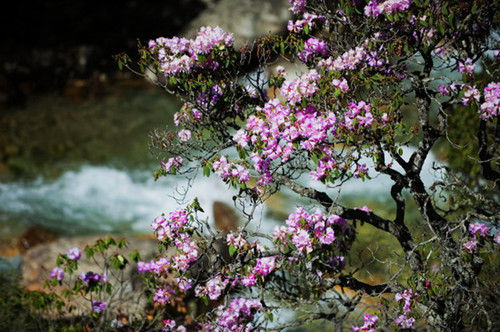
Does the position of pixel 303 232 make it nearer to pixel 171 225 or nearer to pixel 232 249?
pixel 232 249

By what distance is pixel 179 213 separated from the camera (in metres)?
3.81

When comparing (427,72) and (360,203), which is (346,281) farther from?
(360,203)

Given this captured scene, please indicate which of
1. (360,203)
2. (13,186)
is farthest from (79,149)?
(360,203)

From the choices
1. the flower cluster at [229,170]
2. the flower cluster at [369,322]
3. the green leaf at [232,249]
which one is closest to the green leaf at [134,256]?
the green leaf at [232,249]

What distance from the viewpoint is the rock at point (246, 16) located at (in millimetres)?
12086

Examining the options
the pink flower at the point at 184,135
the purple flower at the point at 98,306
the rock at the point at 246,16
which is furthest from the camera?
the rock at the point at 246,16

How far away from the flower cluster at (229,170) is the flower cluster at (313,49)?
1104 mm

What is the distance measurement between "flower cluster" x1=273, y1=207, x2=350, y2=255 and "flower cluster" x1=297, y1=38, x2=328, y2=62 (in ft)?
4.10

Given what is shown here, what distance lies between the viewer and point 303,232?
11.5ft

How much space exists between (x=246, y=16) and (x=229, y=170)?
9992 millimetres

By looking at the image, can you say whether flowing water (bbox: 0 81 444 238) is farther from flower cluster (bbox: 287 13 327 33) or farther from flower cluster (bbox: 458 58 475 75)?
flower cluster (bbox: 287 13 327 33)

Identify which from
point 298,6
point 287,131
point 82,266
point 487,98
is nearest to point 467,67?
point 487,98

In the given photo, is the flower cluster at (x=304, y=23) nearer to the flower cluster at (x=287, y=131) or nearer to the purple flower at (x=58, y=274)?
the flower cluster at (x=287, y=131)

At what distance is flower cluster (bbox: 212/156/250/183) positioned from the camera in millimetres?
3500
